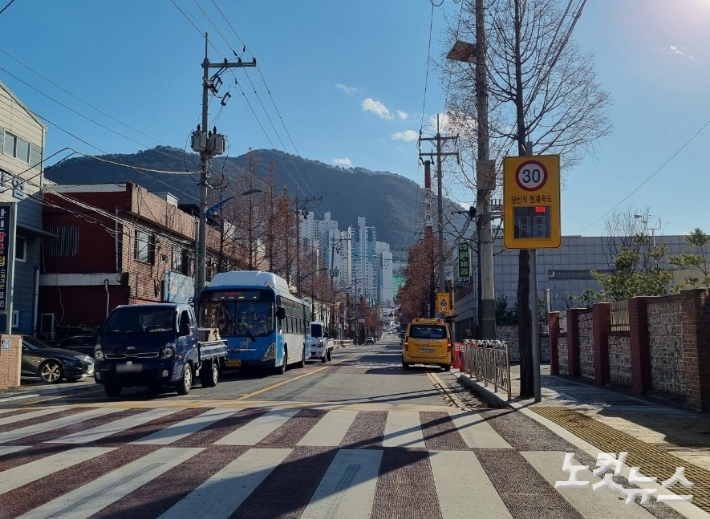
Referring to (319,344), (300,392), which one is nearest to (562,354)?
(300,392)

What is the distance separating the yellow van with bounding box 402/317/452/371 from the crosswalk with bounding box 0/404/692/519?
16.0 metres

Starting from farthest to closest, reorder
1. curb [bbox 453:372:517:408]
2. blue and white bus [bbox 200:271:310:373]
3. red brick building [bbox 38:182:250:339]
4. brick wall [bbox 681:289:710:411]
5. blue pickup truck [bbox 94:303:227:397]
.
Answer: red brick building [bbox 38:182:250:339] → blue and white bus [bbox 200:271:310:373] → blue pickup truck [bbox 94:303:227:397] → curb [bbox 453:372:517:408] → brick wall [bbox 681:289:710:411]

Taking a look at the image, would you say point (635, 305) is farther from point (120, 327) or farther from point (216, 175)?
point (216, 175)

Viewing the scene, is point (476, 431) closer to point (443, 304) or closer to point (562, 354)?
point (562, 354)

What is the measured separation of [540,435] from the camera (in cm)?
927

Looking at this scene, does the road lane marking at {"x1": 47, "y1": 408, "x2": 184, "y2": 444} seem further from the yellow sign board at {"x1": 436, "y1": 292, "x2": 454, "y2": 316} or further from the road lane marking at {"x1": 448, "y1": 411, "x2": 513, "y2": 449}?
the yellow sign board at {"x1": 436, "y1": 292, "x2": 454, "y2": 316}

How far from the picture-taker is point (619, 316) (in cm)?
1611

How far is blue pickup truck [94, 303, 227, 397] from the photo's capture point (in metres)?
14.2

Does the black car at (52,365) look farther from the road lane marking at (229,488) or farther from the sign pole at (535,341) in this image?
the road lane marking at (229,488)

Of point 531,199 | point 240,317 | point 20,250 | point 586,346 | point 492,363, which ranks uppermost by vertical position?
point 20,250

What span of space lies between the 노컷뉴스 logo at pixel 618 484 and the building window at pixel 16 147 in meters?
27.9

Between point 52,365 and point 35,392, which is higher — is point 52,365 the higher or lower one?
the higher one

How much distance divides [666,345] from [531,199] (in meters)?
3.89

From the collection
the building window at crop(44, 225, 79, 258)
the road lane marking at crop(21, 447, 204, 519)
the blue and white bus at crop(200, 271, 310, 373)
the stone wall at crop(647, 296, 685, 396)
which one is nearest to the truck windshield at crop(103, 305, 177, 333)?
the blue and white bus at crop(200, 271, 310, 373)
